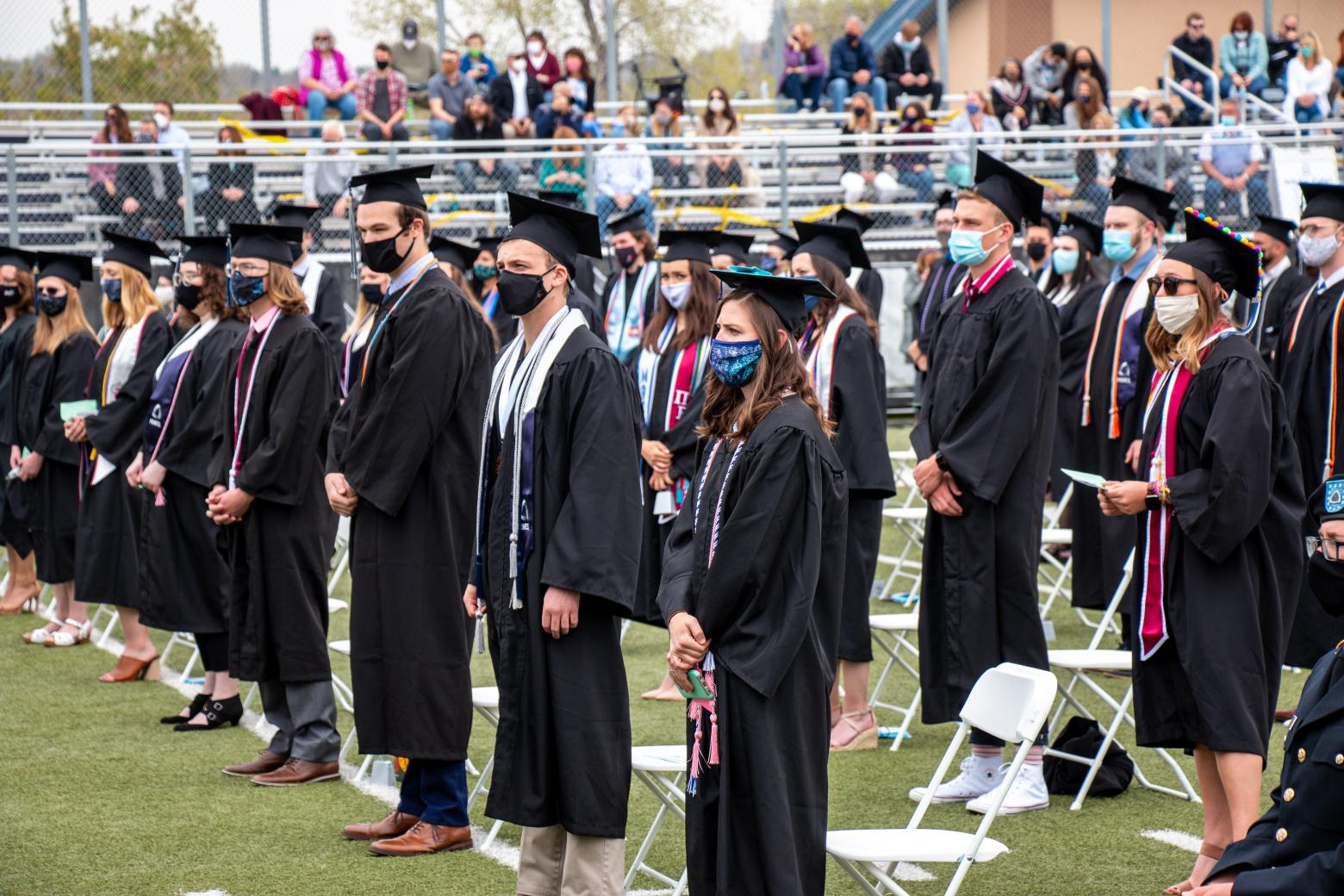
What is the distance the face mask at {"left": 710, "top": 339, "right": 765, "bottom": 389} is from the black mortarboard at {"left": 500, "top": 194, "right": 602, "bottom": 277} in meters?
0.97

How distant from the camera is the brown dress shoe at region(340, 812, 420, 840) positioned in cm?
590

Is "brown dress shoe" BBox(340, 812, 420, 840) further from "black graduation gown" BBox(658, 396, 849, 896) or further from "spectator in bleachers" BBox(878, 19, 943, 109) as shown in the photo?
"spectator in bleachers" BBox(878, 19, 943, 109)

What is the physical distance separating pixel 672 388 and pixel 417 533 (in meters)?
2.54

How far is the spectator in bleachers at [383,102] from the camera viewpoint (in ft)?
58.4

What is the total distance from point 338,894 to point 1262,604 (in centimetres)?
309

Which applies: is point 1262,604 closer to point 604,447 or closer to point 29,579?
point 604,447

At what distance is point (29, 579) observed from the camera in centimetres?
1121

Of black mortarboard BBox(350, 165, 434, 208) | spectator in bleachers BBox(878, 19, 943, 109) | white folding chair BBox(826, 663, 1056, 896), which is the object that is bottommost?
white folding chair BBox(826, 663, 1056, 896)

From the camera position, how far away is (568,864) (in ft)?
16.1

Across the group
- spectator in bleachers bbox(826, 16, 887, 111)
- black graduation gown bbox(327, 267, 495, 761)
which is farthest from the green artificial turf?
spectator in bleachers bbox(826, 16, 887, 111)

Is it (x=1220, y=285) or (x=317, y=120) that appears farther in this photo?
(x=317, y=120)

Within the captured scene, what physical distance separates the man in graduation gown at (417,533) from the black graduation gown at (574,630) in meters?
0.84

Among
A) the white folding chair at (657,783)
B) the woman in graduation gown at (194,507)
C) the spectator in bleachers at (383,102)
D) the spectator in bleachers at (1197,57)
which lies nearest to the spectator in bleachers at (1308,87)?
the spectator in bleachers at (1197,57)

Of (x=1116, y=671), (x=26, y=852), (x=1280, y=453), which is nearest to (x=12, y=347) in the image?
(x=26, y=852)
